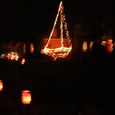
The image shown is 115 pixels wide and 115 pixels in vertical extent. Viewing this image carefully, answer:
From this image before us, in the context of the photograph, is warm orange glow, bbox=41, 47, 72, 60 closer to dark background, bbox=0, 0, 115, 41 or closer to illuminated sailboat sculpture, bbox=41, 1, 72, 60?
illuminated sailboat sculpture, bbox=41, 1, 72, 60

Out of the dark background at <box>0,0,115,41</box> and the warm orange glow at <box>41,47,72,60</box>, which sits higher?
the dark background at <box>0,0,115,41</box>

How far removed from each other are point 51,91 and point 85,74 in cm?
201

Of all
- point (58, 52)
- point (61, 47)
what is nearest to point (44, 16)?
point (61, 47)

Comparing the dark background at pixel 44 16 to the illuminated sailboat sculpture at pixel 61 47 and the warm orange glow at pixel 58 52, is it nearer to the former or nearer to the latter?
the illuminated sailboat sculpture at pixel 61 47

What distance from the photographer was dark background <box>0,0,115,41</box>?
20.2 m

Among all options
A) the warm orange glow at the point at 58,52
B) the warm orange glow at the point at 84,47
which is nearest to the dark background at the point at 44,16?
the warm orange glow at the point at 58,52

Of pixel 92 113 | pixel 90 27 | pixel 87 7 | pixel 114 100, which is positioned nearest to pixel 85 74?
pixel 114 100

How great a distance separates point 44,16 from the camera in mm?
25750

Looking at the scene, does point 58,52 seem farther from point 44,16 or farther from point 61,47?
point 44,16

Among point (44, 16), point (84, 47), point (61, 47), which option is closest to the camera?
point (61, 47)

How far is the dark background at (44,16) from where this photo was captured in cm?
2020

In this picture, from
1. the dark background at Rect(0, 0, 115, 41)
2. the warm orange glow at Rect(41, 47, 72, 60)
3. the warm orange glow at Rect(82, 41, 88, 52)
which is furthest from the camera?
the warm orange glow at Rect(82, 41, 88, 52)

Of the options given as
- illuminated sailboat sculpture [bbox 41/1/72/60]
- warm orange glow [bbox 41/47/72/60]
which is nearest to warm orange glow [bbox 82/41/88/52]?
illuminated sailboat sculpture [bbox 41/1/72/60]

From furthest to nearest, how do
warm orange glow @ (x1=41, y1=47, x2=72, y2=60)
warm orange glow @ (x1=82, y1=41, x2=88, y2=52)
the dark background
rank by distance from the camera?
warm orange glow @ (x1=82, y1=41, x2=88, y2=52) < warm orange glow @ (x1=41, y1=47, x2=72, y2=60) < the dark background
